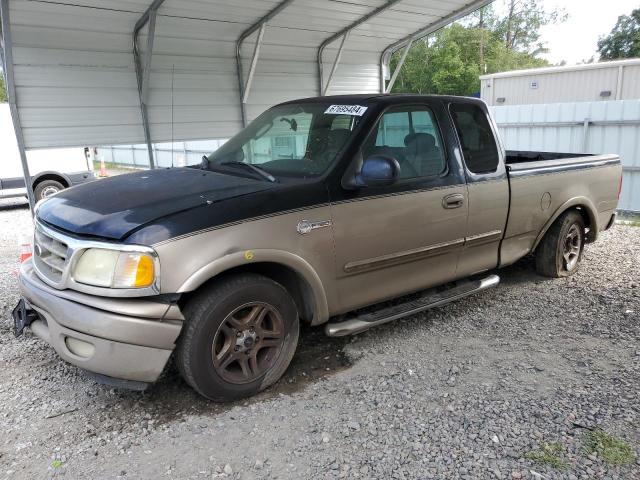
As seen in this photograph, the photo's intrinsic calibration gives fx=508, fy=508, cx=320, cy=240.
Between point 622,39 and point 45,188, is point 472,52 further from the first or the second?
point 45,188

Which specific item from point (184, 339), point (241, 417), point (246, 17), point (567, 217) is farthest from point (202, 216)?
point (246, 17)

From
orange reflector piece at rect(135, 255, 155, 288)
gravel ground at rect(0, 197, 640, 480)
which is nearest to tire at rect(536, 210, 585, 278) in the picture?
gravel ground at rect(0, 197, 640, 480)

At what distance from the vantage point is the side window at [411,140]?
3.85 metres

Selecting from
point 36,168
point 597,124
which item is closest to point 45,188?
point 36,168

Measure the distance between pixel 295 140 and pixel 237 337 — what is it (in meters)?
1.63

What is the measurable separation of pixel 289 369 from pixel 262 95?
6.61 meters

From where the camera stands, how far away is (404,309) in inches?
158

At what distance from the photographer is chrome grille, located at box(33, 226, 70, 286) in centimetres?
301

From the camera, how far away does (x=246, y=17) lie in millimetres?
7832

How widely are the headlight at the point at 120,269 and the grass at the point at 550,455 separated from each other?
2.25 meters

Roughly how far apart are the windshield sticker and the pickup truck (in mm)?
18

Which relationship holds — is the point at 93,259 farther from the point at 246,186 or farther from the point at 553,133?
the point at 553,133

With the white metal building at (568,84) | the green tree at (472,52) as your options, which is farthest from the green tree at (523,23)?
the white metal building at (568,84)

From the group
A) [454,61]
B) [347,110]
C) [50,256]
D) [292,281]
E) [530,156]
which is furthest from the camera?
[454,61]
